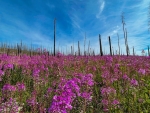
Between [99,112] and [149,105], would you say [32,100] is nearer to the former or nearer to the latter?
[99,112]

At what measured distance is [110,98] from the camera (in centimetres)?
441

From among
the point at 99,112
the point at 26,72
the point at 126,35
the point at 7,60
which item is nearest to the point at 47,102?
the point at 99,112

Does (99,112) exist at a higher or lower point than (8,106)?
lower

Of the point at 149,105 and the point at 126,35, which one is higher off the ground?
the point at 126,35

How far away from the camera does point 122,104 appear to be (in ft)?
15.7

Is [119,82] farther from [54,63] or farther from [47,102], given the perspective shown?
[54,63]

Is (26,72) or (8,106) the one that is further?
(26,72)

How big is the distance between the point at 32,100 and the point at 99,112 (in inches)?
78.2

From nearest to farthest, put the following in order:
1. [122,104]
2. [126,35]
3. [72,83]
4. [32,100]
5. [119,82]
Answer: [72,83]
[32,100]
[122,104]
[119,82]
[126,35]

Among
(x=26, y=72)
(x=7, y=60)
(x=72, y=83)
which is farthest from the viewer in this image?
(x=7, y=60)

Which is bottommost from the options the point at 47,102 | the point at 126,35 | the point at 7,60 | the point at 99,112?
the point at 99,112

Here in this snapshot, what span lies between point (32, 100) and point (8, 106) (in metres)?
0.80

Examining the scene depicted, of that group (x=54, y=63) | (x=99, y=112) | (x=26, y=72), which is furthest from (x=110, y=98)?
(x=54, y=63)

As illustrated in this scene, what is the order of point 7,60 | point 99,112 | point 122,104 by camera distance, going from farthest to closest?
1. point 7,60
2. point 122,104
3. point 99,112
